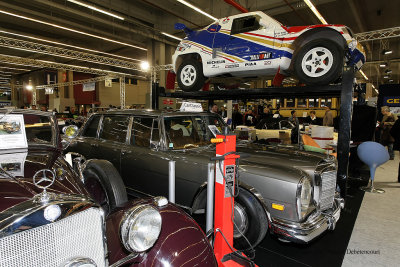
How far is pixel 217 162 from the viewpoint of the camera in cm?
217

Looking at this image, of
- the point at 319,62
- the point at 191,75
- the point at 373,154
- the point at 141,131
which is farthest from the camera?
the point at 191,75

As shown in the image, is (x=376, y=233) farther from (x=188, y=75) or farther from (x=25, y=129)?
(x=25, y=129)

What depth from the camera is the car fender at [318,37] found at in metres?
3.52

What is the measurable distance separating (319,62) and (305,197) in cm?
211

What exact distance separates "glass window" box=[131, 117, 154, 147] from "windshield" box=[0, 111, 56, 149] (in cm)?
110

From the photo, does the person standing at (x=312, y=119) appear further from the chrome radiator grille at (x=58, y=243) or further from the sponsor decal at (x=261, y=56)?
the chrome radiator grille at (x=58, y=243)

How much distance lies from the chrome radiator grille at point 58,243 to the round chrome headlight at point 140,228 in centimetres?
14

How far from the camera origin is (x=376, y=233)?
130 inches

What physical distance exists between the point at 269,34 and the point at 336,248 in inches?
128

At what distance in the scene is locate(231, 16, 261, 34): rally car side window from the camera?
13.8 ft

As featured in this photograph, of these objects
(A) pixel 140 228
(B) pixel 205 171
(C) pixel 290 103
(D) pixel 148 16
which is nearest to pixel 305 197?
(B) pixel 205 171

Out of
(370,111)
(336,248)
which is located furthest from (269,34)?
(336,248)

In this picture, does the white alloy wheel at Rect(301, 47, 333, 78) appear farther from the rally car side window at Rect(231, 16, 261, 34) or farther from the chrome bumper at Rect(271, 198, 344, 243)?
the chrome bumper at Rect(271, 198, 344, 243)

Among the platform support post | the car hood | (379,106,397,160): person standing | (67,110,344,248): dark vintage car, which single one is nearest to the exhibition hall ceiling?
(379,106,397,160): person standing
